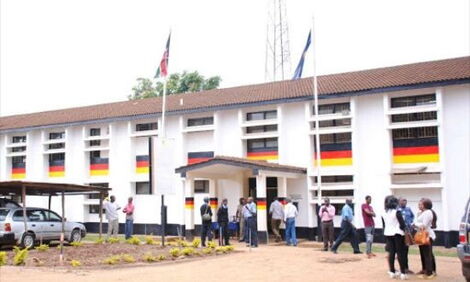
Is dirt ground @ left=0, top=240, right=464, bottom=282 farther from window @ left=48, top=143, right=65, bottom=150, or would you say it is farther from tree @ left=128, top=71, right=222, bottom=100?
tree @ left=128, top=71, right=222, bottom=100

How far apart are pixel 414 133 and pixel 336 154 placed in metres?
3.06

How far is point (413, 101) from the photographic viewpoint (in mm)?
20109

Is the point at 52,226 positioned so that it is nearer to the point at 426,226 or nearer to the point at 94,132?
the point at 94,132

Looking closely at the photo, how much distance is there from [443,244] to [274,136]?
763 centimetres

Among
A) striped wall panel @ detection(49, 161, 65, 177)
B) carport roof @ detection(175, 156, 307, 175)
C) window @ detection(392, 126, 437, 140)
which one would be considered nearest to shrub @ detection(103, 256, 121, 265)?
carport roof @ detection(175, 156, 307, 175)

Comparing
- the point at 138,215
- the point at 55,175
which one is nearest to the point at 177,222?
the point at 138,215

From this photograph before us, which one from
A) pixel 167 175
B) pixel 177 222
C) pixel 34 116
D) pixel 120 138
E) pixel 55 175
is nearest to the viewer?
pixel 167 175

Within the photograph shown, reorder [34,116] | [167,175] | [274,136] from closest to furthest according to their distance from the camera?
[167,175] → [274,136] → [34,116]

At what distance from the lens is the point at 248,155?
23469mm

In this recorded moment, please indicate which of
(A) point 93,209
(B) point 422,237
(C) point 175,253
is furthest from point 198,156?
(B) point 422,237

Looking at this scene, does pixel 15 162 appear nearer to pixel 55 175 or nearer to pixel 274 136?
pixel 55 175

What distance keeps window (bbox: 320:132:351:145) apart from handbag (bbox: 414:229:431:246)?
10635 mm

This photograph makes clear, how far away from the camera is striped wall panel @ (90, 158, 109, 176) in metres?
27.4

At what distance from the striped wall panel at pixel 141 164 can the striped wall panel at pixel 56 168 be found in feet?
15.6
